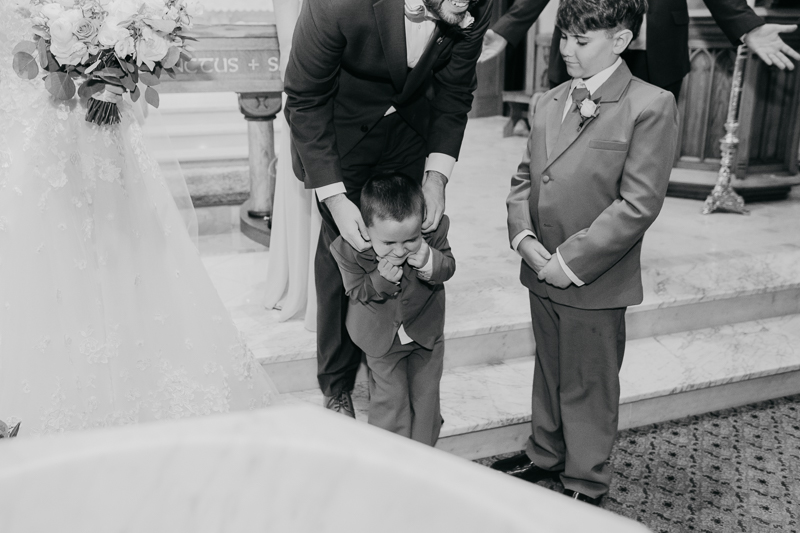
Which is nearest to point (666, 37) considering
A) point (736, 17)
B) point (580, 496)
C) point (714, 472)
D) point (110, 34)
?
point (736, 17)

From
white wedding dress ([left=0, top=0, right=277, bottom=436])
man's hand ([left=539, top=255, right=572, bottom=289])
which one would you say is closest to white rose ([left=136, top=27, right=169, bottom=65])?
white wedding dress ([left=0, top=0, right=277, bottom=436])

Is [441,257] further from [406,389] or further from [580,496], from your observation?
[580,496]

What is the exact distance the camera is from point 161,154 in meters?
2.91

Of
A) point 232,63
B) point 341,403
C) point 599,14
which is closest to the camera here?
point 599,14

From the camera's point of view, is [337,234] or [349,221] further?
[337,234]

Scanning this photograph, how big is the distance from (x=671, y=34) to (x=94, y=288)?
260cm

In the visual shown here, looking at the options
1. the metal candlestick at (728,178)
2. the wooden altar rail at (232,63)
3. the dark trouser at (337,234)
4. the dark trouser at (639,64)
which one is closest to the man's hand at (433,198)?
the dark trouser at (337,234)

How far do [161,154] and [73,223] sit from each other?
1.40ft

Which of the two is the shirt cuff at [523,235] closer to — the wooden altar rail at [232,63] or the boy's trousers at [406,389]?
the boy's trousers at [406,389]

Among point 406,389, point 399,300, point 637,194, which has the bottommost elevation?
point 406,389

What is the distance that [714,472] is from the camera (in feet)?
9.57

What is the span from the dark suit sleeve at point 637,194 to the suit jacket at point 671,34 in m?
1.22

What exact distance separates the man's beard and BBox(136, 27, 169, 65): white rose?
0.90 meters

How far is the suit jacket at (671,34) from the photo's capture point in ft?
10.9
